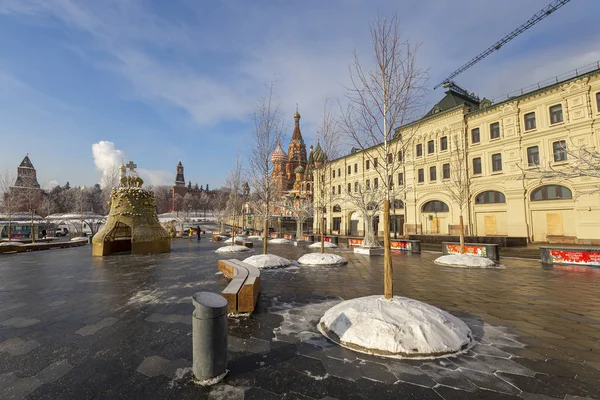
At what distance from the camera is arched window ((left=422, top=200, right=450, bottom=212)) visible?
29.6m

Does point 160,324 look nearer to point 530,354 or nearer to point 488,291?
point 530,354

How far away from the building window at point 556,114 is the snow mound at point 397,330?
92.0 feet

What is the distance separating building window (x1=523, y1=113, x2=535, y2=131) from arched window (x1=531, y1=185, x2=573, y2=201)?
5.67 metres

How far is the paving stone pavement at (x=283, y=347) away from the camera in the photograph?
292 centimetres

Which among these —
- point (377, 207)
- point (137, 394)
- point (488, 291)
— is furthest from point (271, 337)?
point (377, 207)

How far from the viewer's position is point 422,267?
11.5 meters

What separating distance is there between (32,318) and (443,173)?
3300 centimetres

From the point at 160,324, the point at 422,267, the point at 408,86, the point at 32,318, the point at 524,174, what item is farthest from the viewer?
the point at 524,174

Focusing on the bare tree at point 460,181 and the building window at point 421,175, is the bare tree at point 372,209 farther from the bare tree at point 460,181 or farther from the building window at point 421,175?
the building window at point 421,175

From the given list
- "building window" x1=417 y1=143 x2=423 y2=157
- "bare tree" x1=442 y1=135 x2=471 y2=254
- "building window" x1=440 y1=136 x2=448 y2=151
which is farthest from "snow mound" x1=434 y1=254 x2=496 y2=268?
"building window" x1=417 y1=143 x2=423 y2=157

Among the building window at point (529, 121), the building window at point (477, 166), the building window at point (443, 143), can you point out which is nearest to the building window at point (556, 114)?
the building window at point (529, 121)

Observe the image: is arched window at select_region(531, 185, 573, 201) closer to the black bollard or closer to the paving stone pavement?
the paving stone pavement

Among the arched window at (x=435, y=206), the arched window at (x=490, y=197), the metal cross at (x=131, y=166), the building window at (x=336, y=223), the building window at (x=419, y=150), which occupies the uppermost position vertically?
the building window at (x=419, y=150)

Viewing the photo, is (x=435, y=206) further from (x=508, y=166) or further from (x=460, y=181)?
(x=460, y=181)
